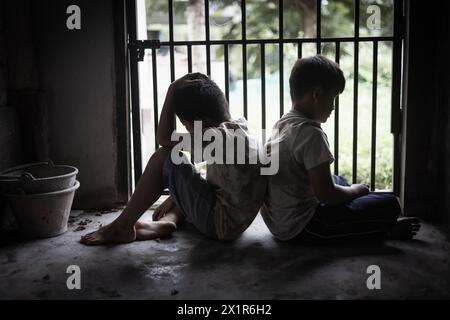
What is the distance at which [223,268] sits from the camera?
2547 millimetres

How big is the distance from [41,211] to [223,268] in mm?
1236

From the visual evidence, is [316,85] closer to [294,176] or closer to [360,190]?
[294,176]

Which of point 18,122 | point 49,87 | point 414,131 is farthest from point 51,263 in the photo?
point 414,131

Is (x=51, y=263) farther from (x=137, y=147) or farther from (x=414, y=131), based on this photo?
Result: (x=414, y=131)

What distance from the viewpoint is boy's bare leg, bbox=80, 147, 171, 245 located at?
9.53 feet

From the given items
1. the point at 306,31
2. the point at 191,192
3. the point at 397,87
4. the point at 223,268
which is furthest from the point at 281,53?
the point at 306,31

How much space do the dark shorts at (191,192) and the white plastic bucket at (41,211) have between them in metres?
0.69

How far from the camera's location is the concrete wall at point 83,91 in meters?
3.60

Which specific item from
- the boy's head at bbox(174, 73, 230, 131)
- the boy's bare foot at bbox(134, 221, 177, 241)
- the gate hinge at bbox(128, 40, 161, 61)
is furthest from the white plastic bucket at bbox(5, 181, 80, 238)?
the gate hinge at bbox(128, 40, 161, 61)

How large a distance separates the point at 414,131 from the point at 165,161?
174cm

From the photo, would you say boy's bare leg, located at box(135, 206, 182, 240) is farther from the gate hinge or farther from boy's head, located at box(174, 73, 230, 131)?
the gate hinge

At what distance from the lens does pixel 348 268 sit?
8.20 feet

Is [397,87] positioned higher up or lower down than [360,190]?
higher up

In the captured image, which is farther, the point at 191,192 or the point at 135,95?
the point at 135,95
